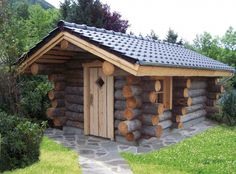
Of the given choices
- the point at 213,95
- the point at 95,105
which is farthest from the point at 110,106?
the point at 213,95

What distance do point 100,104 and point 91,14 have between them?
13.0m

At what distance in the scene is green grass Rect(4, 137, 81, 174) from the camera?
243 inches

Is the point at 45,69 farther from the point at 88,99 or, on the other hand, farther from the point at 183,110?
the point at 183,110

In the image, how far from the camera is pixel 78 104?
1041 cm

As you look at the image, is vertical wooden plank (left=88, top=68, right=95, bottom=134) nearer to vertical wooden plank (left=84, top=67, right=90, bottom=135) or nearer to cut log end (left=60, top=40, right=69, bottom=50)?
vertical wooden plank (left=84, top=67, right=90, bottom=135)

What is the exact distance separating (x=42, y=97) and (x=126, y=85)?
494 centimetres

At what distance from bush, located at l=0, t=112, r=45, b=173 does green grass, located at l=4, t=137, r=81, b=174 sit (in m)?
0.25

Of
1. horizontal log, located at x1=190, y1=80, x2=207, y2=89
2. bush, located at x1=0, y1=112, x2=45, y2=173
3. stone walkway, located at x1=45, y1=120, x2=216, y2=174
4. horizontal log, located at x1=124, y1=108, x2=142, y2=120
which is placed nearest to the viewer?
bush, located at x1=0, y1=112, x2=45, y2=173

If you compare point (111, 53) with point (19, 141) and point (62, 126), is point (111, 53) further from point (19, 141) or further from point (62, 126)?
point (62, 126)

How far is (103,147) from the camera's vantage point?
841 centimetres

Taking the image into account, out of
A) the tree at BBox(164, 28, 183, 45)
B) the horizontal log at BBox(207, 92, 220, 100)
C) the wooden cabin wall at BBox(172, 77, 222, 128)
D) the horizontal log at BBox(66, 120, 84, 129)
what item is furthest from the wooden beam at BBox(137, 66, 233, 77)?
the tree at BBox(164, 28, 183, 45)

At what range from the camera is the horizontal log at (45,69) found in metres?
9.99

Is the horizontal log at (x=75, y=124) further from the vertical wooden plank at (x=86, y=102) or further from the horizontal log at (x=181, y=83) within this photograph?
the horizontal log at (x=181, y=83)

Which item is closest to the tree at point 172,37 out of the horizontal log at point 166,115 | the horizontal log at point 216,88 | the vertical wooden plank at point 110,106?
the horizontal log at point 216,88
